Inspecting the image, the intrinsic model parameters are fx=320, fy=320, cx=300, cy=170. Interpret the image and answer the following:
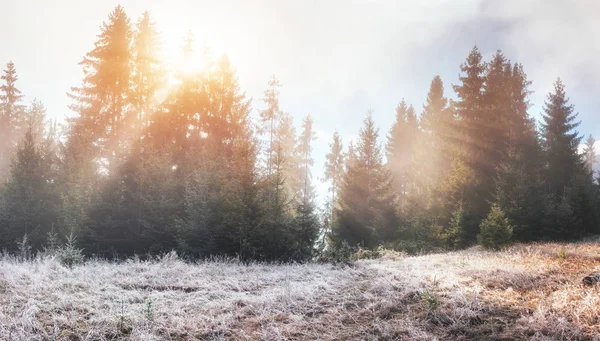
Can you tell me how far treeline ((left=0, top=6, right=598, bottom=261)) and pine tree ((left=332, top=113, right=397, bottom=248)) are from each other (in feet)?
0.31

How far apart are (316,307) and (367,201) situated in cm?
1766

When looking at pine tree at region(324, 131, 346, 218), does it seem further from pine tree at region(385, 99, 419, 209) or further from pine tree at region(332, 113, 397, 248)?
pine tree at region(332, 113, 397, 248)

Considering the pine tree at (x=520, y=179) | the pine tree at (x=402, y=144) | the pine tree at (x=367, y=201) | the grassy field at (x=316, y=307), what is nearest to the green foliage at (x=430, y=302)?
the grassy field at (x=316, y=307)

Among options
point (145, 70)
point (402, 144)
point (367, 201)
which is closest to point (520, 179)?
point (367, 201)

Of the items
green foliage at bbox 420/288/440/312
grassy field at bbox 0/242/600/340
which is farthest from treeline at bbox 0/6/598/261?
green foliage at bbox 420/288/440/312

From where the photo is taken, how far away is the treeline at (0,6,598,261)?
16375mm

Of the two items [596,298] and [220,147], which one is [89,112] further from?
[596,298]

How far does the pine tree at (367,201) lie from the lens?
22.3 meters

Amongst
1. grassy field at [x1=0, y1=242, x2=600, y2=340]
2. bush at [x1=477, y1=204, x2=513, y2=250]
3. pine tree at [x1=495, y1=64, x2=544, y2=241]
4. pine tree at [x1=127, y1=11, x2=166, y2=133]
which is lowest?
grassy field at [x1=0, y1=242, x2=600, y2=340]

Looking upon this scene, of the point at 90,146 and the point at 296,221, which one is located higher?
the point at 90,146

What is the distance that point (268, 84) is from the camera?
2988 centimetres

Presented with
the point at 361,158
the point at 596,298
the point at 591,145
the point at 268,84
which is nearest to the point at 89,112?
the point at 268,84

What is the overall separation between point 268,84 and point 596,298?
27927 mm

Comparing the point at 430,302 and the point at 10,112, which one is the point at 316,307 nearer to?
the point at 430,302
